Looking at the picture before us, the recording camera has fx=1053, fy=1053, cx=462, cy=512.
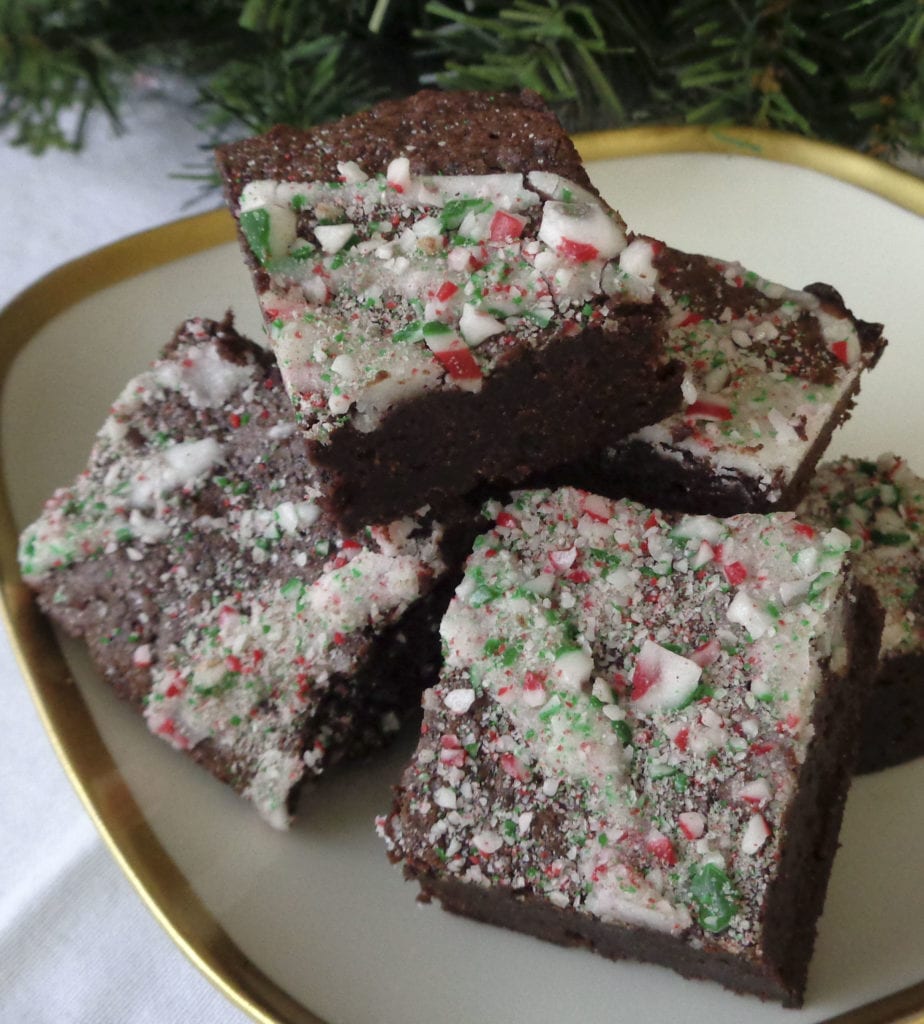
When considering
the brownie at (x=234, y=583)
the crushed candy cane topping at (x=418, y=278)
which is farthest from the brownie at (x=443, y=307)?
the brownie at (x=234, y=583)

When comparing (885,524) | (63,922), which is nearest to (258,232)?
(885,524)

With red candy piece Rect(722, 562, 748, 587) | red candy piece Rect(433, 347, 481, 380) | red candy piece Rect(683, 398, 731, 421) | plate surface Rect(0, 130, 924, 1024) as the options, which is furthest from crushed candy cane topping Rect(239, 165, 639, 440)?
plate surface Rect(0, 130, 924, 1024)

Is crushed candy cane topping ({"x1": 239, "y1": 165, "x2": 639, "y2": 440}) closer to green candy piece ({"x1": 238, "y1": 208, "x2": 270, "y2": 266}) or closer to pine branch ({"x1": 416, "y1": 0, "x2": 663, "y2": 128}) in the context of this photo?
green candy piece ({"x1": 238, "y1": 208, "x2": 270, "y2": 266})

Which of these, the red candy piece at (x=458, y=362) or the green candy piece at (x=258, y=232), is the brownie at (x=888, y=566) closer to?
the red candy piece at (x=458, y=362)

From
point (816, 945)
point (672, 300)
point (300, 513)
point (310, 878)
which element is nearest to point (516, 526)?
point (300, 513)

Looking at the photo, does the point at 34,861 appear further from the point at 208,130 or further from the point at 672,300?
the point at 208,130
